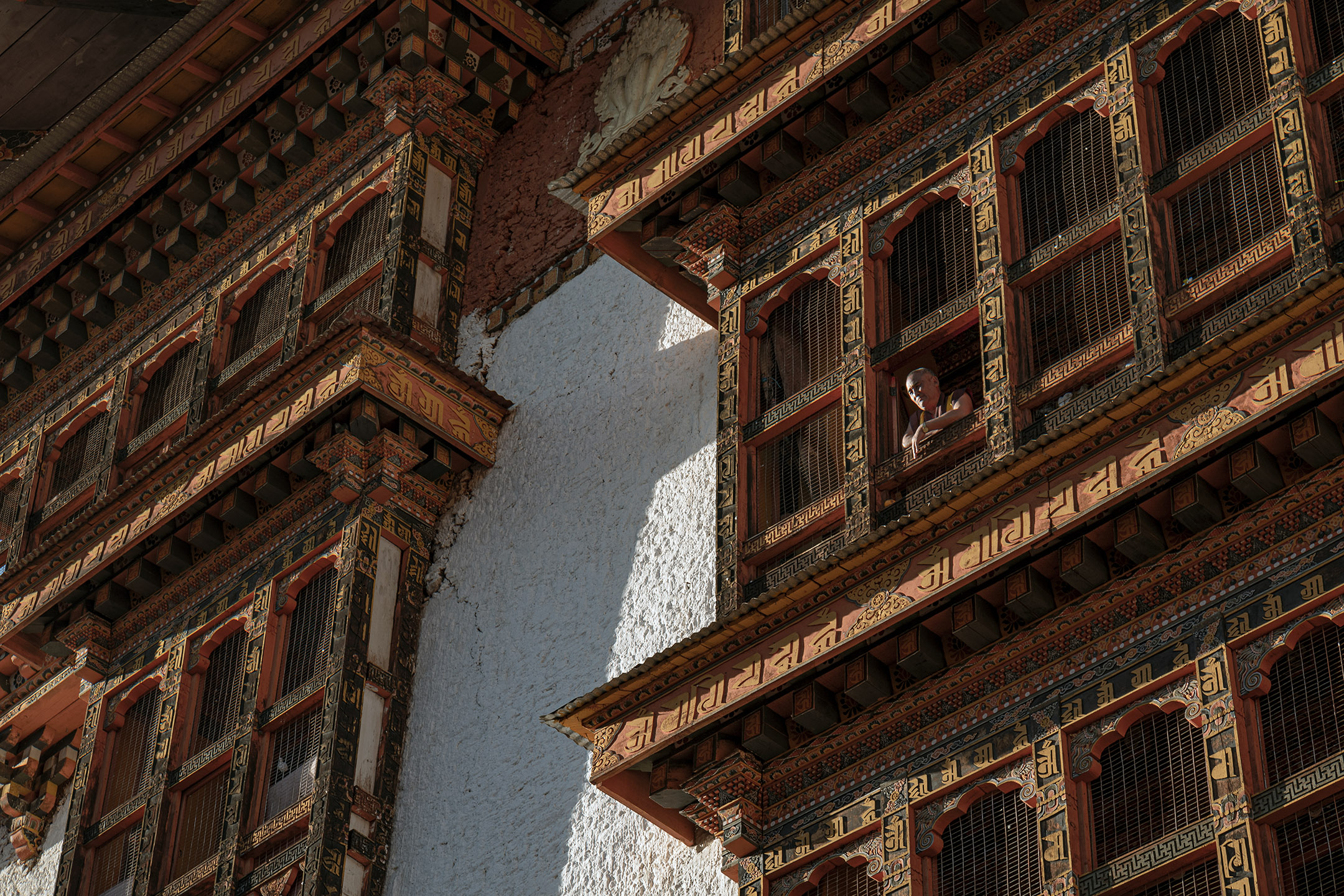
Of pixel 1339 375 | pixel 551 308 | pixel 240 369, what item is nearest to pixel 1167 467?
pixel 1339 375

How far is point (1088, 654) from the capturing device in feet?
24.6

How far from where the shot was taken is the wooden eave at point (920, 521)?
23.5 feet

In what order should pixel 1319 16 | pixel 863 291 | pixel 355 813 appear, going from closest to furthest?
pixel 1319 16 → pixel 863 291 → pixel 355 813

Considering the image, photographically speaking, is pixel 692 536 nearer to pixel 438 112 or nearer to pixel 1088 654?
pixel 1088 654

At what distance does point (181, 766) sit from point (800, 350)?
3861 mm

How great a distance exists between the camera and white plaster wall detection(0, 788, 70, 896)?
12688mm

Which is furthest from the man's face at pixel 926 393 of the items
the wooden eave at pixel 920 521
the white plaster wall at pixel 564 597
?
the white plaster wall at pixel 564 597

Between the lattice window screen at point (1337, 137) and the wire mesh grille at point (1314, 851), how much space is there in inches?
85.8

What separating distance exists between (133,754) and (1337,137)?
6.79 m

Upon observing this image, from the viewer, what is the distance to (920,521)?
25.9 feet

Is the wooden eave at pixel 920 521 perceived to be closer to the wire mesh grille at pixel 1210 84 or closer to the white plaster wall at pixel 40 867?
the wire mesh grille at pixel 1210 84

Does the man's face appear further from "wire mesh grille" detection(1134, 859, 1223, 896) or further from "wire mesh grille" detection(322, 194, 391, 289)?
"wire mesh grille" detection(322, 194, 391, 289)

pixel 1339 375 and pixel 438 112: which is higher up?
pixel 438 112

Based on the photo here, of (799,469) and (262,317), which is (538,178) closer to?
(262,317)
